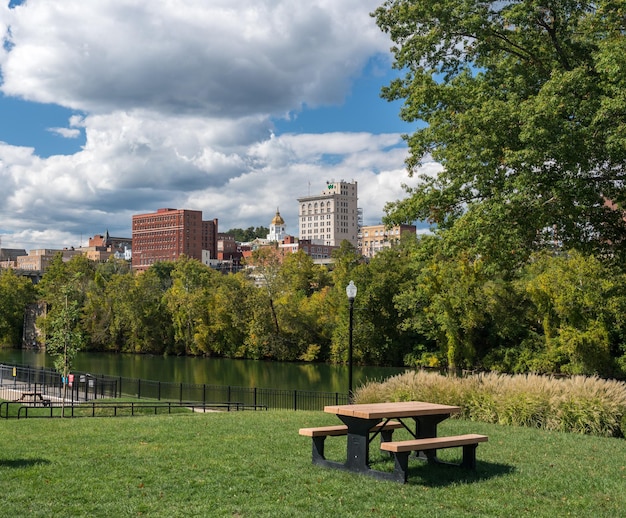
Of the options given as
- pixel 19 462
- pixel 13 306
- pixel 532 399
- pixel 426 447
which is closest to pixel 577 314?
pixel 532 399

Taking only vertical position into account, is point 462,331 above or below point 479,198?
below

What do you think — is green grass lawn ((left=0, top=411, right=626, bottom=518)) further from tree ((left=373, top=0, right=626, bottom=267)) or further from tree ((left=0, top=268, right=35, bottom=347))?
tree ((left=0, top=268, right=35, bottom=347))

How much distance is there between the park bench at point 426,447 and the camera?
802cm

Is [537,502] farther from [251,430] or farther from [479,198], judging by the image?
[479,198]

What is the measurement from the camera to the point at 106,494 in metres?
7.41

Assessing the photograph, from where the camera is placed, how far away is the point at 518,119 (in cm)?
1592

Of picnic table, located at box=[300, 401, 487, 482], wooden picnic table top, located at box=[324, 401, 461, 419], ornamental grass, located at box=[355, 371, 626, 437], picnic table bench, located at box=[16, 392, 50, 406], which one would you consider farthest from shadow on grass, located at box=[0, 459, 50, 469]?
picnic table bench, located at box=[16, 392, 50, 406]

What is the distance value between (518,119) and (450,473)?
9.92 meters

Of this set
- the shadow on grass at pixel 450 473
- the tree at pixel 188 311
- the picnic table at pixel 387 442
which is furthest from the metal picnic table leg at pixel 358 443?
the tree at pixel 188 311

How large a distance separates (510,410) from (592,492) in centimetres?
788

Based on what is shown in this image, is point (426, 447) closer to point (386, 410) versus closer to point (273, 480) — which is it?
point (386, 410)

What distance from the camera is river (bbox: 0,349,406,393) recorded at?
157ft

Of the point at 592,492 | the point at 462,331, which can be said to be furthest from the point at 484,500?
the point at 462,331

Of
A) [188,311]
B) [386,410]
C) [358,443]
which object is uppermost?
[188,311]
